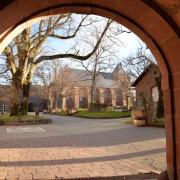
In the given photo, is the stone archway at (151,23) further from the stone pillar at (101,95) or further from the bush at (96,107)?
the stone pillar at (101,95)

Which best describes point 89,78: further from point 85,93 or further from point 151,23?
point 151,23

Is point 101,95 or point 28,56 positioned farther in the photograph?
point 101,95

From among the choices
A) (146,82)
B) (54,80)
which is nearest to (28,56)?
(146,82)

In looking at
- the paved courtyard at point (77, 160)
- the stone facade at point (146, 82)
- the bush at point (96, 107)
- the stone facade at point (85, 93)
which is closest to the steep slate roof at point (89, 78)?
the stone facade at point (85, 93)

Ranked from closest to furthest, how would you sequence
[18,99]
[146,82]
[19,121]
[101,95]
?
1. [19,121]
2. [18,99]
3. [146,82]
4. [101,95]

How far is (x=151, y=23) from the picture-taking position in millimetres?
4941

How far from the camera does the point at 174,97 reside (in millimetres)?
5055

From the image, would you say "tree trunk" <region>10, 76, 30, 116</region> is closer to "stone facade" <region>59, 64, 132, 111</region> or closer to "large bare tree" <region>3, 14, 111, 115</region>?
"large bare tree" <region>3, 14, 111, 115</region>

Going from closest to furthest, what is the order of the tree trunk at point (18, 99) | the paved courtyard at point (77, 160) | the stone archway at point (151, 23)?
the stone archway at point (151, 23), the paved courtyard at point (77, 160), the tree trunk at point (18, 99)

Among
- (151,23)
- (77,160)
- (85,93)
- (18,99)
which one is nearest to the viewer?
(151,23)

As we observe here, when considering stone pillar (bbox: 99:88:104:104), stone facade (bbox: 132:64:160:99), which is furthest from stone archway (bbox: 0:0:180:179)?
stone pillar (bbox: 99:88:104:104)

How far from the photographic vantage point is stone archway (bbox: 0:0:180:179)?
4.56m

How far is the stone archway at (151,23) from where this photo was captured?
4559 mm

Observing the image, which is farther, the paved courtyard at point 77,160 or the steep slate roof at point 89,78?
the steep slate roof at point 89,78
